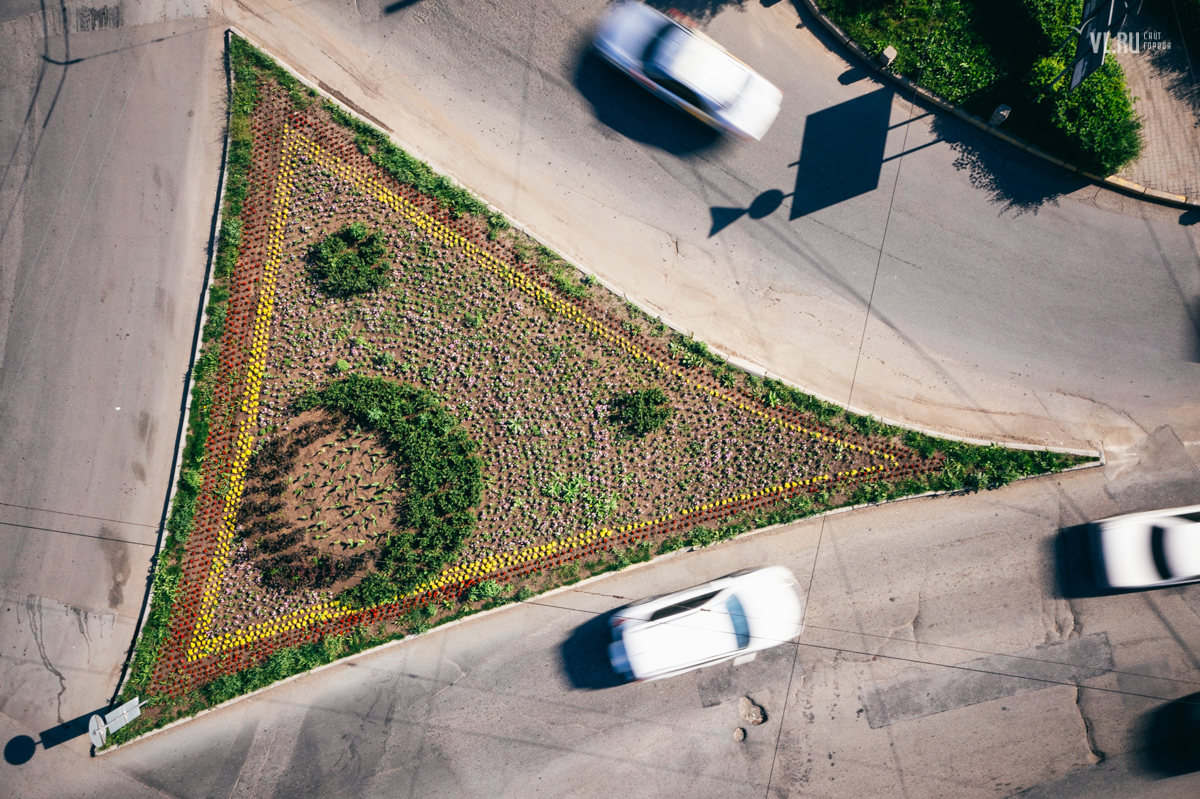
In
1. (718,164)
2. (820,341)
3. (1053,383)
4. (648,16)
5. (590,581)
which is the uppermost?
(648,16)

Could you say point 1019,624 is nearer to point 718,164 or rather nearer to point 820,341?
point 820,341

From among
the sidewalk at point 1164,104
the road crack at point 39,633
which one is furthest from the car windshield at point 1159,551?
the road crack at point 39,633

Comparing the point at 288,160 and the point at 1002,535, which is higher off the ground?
the point at 288,160

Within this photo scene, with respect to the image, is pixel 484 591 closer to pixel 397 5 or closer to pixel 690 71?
pixel 690 71

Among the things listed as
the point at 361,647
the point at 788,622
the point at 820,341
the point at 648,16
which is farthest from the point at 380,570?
the point at 648,16

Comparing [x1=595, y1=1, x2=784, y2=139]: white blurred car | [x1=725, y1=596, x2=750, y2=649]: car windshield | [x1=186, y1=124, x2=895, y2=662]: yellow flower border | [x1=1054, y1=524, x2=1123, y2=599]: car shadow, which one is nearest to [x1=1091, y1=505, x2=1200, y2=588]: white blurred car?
[x1=1054, y1=524, x2=1123, y2=599]: car shadow

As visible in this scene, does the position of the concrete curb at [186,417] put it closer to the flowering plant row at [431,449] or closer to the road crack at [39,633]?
the flowering plant row at [431,449]
